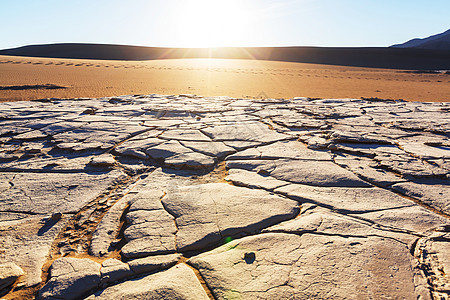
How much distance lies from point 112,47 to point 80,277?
5246 cm

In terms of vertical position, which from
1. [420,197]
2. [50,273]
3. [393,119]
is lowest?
[50,273]

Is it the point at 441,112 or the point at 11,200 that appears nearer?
the point at 11,200

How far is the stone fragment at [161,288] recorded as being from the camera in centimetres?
132

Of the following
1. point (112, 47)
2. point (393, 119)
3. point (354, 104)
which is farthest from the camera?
point (112, 47)

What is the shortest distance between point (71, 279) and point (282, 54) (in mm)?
44059

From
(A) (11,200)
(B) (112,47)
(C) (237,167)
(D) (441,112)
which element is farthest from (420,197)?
(B) (112,47)

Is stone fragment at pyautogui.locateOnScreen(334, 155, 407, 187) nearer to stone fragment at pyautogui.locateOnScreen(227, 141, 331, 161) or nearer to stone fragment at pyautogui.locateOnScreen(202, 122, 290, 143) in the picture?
stone fragment at pyautogui.locateOnScreen(227, 141, 331, 161)

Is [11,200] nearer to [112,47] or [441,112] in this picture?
[441,112]

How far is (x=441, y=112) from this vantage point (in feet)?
17.5

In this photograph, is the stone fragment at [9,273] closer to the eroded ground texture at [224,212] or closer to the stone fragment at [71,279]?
the eroded ground texture at [224,212]

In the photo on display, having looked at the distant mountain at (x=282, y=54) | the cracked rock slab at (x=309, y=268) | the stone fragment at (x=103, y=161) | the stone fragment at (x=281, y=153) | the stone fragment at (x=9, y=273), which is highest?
the distant mountain at (x=282, y=54)

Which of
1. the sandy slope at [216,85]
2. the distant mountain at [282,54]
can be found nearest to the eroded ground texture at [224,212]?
the sandy slope at [216,85]

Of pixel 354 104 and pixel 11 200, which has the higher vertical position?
pixel 354 104

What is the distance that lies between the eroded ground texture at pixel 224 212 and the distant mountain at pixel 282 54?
32846 mm
